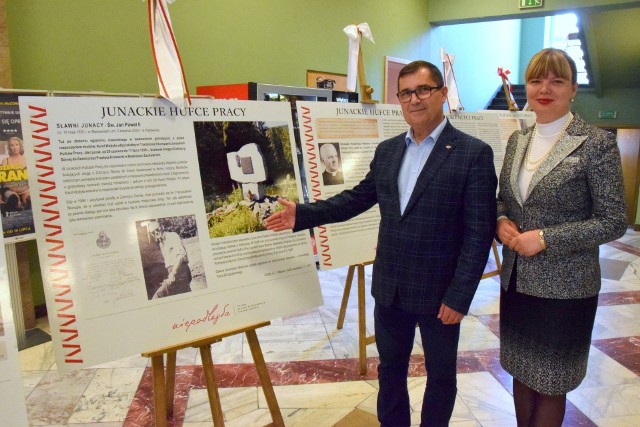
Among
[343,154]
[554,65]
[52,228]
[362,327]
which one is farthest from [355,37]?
[52,228]

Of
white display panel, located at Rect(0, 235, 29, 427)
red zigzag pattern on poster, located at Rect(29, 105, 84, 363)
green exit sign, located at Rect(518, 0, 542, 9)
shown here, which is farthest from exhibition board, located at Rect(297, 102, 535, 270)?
green exit sign, located at Rect(518, 0, 542, 9)

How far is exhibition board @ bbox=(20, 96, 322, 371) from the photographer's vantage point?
1379 millimetres

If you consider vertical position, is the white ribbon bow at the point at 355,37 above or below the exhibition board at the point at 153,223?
above

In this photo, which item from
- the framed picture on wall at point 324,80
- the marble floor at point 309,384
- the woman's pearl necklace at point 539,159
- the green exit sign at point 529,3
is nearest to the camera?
the woman's pearl necklace at point 539,159

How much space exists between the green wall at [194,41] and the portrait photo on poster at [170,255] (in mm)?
2542

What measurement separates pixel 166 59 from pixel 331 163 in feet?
3.37

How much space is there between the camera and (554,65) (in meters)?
1.41

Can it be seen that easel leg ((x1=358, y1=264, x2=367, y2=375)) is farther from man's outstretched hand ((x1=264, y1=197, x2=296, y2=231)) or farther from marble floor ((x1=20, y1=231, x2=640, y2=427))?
man's outstretched hand ((x1=264, y1=197, x2=296, y2=231))

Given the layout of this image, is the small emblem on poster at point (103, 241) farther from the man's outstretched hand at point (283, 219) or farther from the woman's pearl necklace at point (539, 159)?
the woman's pearl necklace at point (539, 159)

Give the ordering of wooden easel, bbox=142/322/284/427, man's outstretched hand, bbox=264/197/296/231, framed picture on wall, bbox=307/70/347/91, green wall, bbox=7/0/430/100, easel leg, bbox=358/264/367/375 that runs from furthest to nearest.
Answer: framed picture on wall, bbox=307/70/347/91
green wall, bbox=7/0/430/100
easel leg, bbox=358/264/367/375
man's outstretched hand, bbox=264/197/296/231
wooden easel, bbox=142/322/284/427

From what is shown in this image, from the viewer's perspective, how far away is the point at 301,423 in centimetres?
220

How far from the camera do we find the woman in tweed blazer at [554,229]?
138cm

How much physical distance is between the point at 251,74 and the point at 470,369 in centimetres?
343

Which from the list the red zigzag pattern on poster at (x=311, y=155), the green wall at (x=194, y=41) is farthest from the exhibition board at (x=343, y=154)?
the green wall at (x=194, y=41)
